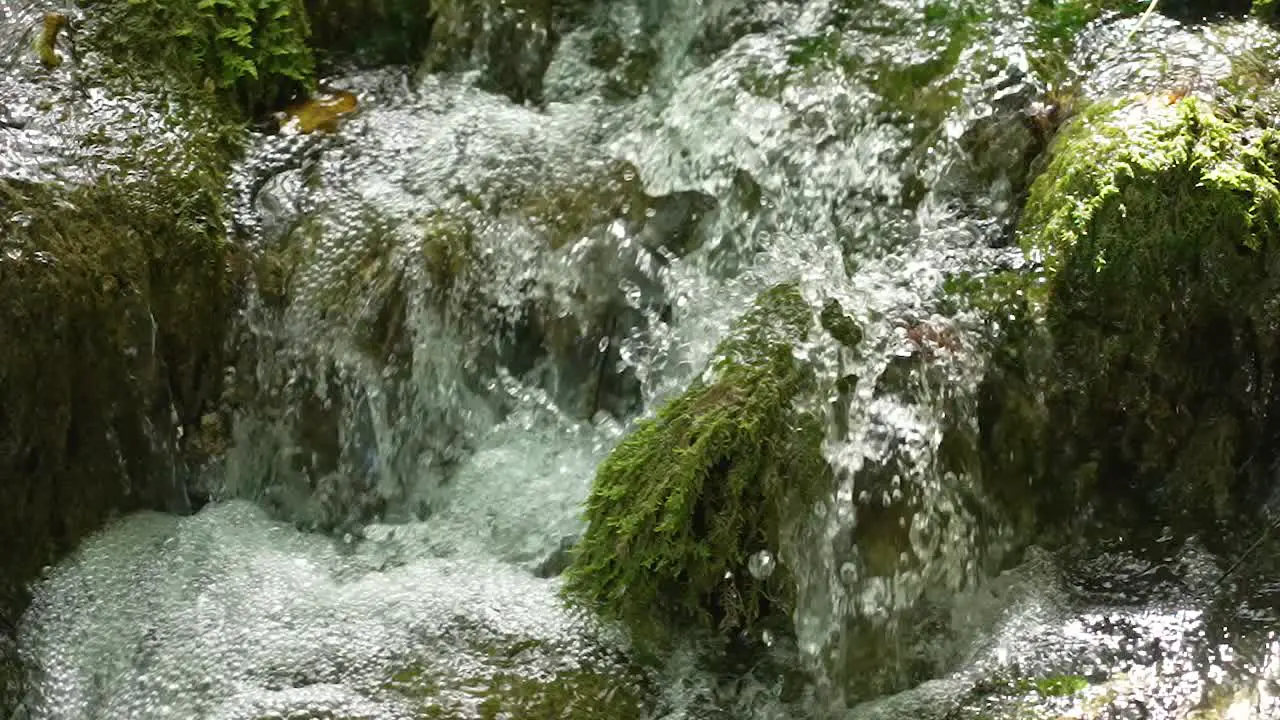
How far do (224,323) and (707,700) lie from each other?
1852mm

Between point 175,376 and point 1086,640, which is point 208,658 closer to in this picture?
point 175,376

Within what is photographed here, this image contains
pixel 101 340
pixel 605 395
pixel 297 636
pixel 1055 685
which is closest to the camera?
pixel 1055 685

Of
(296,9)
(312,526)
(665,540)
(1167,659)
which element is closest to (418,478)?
(312,526)

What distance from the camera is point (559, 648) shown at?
3041 millimetres

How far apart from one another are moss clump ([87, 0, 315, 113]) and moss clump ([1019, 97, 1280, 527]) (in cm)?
256

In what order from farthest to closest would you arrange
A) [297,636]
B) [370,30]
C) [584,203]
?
[370,30], [584,203], [297,636]

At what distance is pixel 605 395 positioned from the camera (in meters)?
3.81

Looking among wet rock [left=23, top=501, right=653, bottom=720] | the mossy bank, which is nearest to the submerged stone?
wet rock [left=23, top=501, right=653, bottom=720]

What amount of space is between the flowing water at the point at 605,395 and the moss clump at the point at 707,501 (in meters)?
0.10

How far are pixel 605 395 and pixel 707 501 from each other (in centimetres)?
87

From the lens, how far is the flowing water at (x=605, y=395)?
3.05 meters

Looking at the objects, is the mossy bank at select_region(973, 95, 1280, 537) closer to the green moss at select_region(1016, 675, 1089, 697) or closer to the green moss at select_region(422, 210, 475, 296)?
the green moss at select_region(1016, 675, 1089, 697)

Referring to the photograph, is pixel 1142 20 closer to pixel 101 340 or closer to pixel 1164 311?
pixel 1164 311

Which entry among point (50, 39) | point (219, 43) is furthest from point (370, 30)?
point (50, 39)
